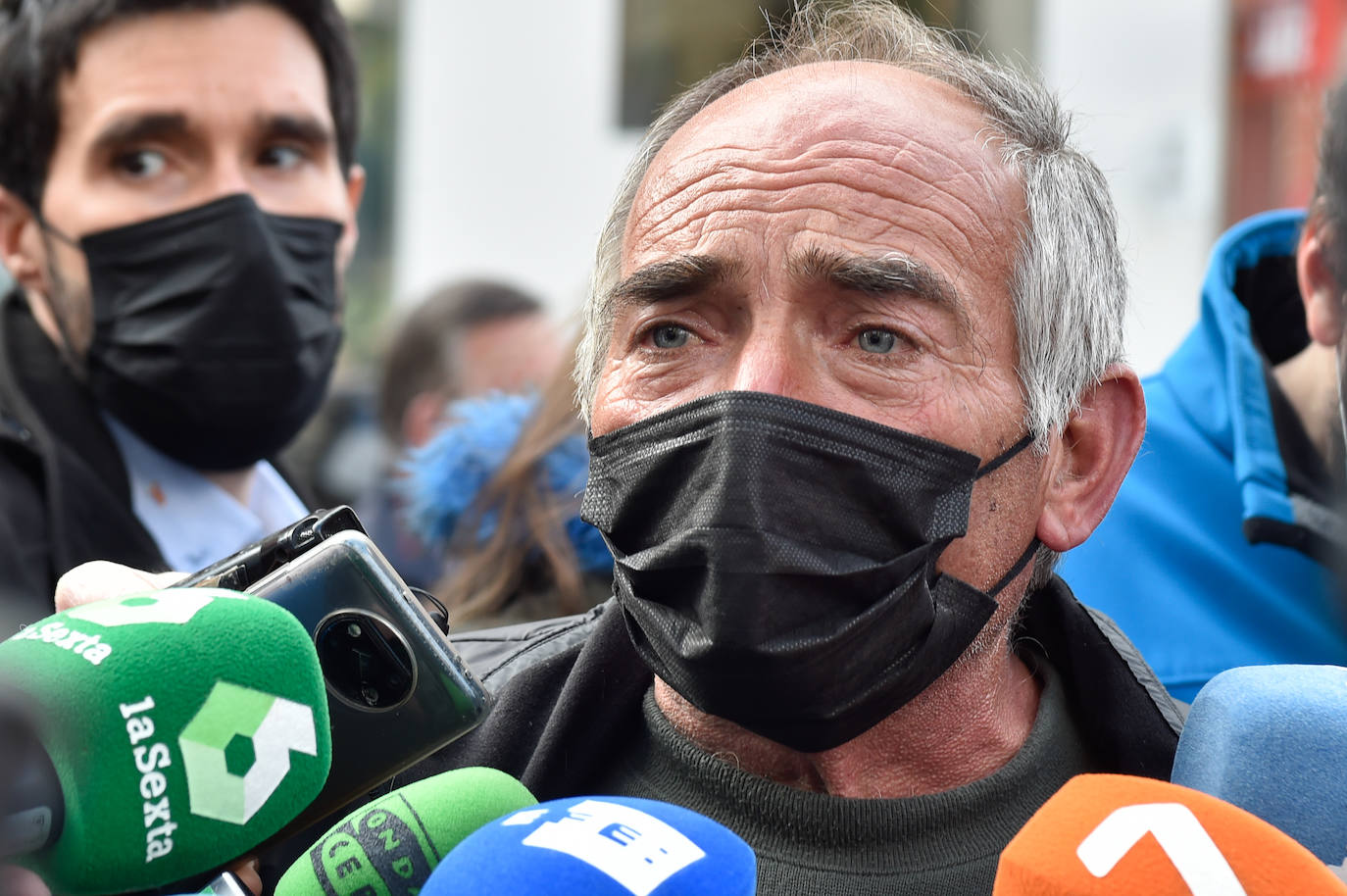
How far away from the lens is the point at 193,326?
2.96 metres

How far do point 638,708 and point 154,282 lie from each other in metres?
1.54

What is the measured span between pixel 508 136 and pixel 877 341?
7.53 meters

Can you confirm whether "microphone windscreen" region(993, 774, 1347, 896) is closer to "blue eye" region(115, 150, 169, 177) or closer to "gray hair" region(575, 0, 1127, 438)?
"gray hair" region(575, 0, 1127, 438)

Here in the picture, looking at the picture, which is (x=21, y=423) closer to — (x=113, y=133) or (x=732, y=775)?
(x=113, y=133)

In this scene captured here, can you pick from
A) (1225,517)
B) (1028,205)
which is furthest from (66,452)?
(1225,517)

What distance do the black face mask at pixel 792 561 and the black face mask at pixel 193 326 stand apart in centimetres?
147

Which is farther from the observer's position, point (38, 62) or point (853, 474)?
point (38, 62)

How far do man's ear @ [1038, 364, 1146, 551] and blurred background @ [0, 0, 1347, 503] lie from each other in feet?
14.5

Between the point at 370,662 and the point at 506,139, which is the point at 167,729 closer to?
the point at 370,662

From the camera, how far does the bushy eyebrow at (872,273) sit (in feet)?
5.97

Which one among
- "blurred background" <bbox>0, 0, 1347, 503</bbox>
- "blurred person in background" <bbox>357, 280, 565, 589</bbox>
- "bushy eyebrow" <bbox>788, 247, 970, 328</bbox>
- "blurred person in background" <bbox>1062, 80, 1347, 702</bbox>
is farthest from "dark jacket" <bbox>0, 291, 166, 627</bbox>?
"blurred background" <bbox>0, 0, 1347, 503</bbox>

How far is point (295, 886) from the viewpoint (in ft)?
4.01

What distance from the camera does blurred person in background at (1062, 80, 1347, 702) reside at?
2.48 m

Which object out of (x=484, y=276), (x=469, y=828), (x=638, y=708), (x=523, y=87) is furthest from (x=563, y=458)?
(x=523, y=87)
